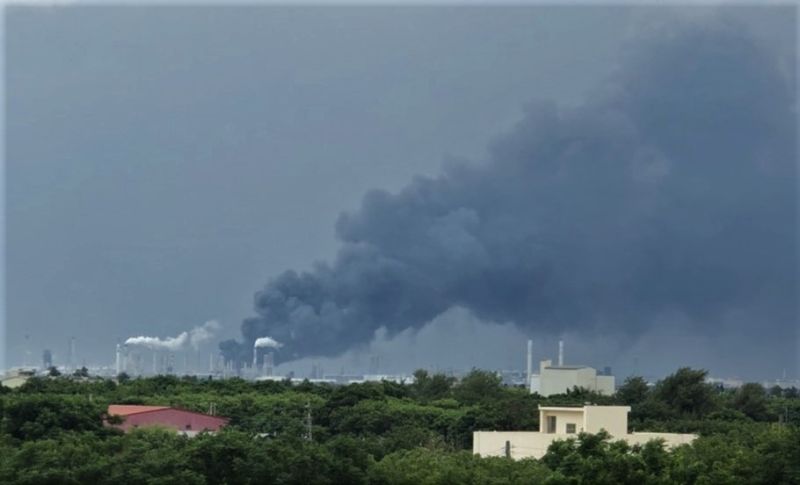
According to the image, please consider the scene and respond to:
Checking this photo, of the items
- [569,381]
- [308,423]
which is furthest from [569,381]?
[308,423]

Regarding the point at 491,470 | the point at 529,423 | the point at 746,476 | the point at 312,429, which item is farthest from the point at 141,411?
the point at 746,476

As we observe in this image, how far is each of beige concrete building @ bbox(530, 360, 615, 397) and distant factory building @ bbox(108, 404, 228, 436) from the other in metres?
10.4

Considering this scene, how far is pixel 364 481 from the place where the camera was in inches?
354

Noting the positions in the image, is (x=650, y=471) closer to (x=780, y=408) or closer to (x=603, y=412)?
(x=603, y=412)

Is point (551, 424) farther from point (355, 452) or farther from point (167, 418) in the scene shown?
point (167, 418)

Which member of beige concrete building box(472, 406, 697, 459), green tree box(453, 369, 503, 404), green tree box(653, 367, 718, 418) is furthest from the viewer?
green tree box(453, 369, 503, 404)

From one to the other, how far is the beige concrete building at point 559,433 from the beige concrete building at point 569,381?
11501 mm

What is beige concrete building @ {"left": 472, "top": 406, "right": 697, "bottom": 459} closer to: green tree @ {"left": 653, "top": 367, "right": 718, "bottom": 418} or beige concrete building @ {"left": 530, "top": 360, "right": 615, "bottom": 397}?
green tree @ {"left": 653, "top": 367, "right": 718, "bottom": 418}

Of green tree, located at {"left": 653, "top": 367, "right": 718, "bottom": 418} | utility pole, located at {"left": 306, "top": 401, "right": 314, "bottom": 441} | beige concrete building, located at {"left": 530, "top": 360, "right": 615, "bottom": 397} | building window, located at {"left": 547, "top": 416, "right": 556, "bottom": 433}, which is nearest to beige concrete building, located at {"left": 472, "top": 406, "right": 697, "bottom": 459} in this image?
building window, located at {"left": 547, "top": 416, "right": 556, "bottom": 433}

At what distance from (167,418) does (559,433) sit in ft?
13.2

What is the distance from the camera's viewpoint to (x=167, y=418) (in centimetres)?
1363

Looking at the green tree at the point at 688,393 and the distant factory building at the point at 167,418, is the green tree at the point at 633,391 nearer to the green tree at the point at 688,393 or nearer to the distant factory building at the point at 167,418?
the green tree at the point at 688,393

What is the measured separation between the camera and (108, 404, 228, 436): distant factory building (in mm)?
13016

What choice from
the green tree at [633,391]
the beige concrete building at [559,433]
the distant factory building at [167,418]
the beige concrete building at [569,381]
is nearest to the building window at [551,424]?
the beige concrete building at [559,433]
